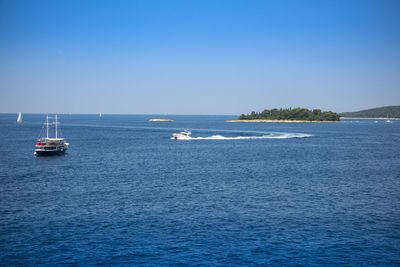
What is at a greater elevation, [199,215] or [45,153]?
[45,153]

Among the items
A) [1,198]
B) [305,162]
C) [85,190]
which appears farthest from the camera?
[305,162]

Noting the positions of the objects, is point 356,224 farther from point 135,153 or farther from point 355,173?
point 135,153

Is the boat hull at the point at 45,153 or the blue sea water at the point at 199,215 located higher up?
the boat hull at the point at 45,153

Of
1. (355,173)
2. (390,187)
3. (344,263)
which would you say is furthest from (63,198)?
(355,173)

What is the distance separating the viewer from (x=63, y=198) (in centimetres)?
4831

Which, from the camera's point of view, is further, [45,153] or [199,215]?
[45,153]

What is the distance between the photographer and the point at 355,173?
230 ft

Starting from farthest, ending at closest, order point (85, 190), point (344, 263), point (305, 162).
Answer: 1. point (305, 162)
2. point (85, 190)
3. point (344, 263)

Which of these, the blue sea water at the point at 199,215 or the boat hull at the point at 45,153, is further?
the boat hull at the point at 45,153

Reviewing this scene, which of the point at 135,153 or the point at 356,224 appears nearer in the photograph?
the point at 356,224

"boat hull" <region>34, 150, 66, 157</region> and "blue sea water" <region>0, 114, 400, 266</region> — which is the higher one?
"boat hull" <region>34, 150, 66, 157</region>

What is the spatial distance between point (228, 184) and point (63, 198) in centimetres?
2533

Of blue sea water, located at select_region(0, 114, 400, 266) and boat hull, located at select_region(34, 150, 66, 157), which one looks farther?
boat hull, located at select_region(34, 150, 66, 157)

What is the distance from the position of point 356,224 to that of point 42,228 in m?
32.6
